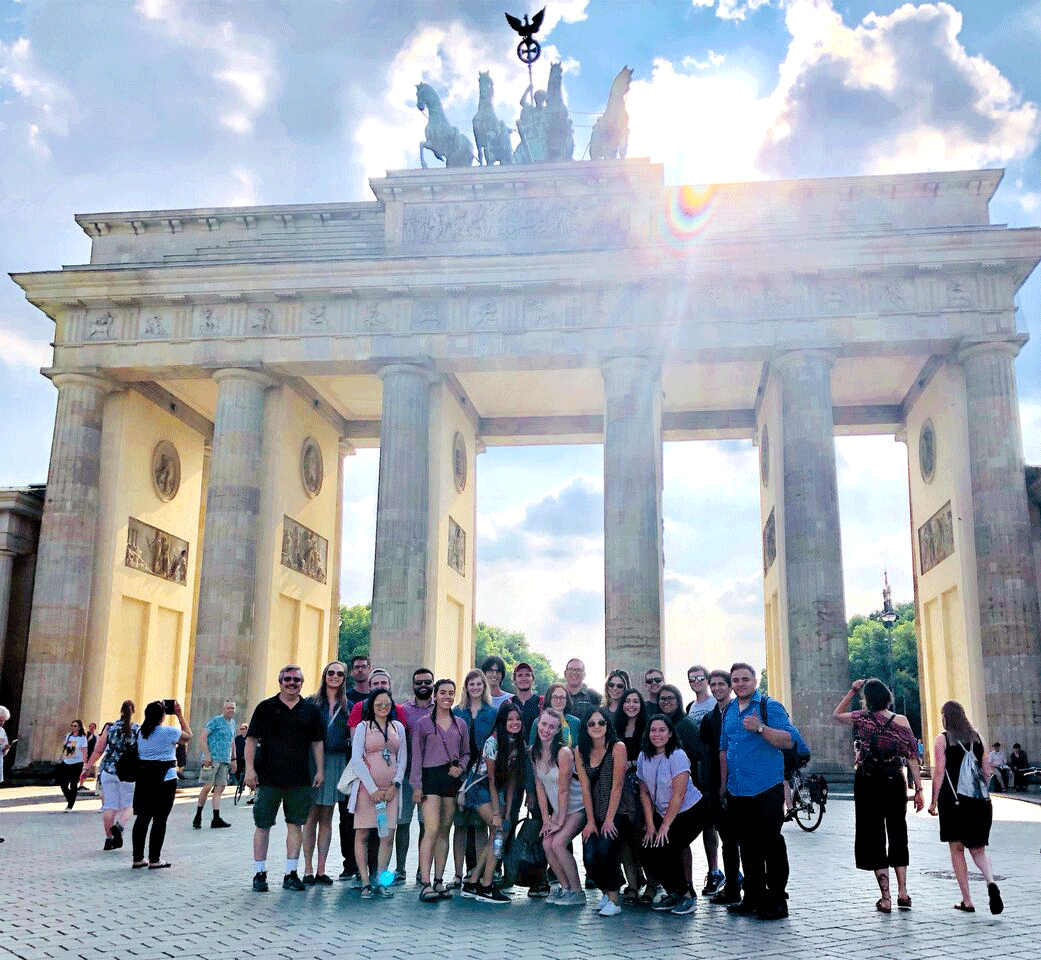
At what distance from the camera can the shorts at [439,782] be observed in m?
9.96

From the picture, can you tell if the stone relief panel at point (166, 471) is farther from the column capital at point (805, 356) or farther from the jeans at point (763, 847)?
the jeans at point (763, 847)

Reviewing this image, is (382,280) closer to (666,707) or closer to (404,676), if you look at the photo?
(404,676)

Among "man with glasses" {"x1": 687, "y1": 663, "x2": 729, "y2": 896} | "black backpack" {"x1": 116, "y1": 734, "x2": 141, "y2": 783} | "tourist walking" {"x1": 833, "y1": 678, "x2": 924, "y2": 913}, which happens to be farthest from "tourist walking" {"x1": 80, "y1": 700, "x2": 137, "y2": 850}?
"tourist walking" {"x1": 833, "y1": 678, "x2": 924, "y2": 913}

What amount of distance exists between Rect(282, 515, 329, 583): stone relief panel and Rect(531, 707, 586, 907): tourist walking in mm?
23356

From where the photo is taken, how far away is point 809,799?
16516 millimetres

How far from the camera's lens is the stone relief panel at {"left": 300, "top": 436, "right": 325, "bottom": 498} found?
112ft

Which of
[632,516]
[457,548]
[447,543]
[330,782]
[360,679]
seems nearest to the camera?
[330,782]

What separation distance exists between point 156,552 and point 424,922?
27.0 meters

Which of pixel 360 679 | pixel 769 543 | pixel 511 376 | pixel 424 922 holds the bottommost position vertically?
pixel 424 922

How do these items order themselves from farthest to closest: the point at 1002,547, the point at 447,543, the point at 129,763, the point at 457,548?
the point at 457,548 < the point at 447,543 < the point at 1002,547 < the point at 129,763

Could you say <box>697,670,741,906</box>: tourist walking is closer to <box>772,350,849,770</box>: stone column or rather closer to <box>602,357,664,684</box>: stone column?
<box>602,357,664,684</box>: stone column

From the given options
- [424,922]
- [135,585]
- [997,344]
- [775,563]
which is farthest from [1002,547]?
[135,585]

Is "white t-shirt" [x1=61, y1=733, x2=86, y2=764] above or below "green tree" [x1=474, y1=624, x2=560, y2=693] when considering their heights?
below

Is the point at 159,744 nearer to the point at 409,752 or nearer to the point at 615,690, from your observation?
the point at 409,752
